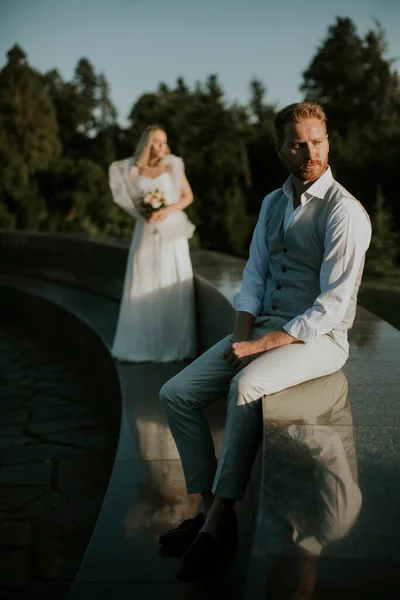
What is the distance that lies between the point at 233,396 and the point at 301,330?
0.47 m

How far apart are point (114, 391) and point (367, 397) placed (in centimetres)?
357

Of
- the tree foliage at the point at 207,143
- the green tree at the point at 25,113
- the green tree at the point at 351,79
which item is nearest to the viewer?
the tree foliage at the point at 207,143

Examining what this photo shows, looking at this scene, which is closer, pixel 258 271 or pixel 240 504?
pixel 240 504

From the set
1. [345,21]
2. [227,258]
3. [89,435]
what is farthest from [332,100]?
[89,435]

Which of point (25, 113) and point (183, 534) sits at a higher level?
point (25, 113)

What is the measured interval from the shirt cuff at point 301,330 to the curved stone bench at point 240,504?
0.84ft

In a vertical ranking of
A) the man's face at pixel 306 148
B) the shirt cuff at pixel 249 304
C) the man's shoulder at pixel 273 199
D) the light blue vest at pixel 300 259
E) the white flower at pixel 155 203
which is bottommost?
the shirt cuff at pixel 249 304

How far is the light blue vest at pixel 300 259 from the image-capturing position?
3.44 meters

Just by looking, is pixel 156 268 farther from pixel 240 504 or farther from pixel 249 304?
pixel 240 504

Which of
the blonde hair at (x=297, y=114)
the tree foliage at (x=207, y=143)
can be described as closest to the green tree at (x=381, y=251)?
the tree foliage at (x=207, y=143)

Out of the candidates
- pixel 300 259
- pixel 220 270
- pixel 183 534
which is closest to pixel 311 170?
pixel 300 259

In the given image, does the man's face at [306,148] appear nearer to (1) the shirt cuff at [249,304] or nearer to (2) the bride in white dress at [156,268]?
(1) the shirt cuff at [249,304]

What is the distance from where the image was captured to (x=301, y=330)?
3271 mm

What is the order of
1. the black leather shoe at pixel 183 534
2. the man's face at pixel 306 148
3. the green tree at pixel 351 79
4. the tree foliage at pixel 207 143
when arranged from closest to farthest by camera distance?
the black leather shoe at pixel 183 534 < the man's face at pixel 306 148 < the tree foliage at pixel 207 143 < the green tree at pixel 351 79
